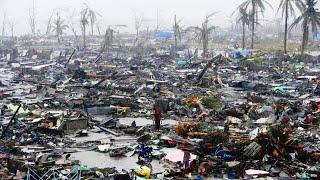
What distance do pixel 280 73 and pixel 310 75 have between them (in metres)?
2.18

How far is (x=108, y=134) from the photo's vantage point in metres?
16.6

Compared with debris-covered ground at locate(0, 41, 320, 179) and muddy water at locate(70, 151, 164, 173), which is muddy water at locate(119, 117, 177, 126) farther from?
muddy water at locate(70, 151, 164, 173)

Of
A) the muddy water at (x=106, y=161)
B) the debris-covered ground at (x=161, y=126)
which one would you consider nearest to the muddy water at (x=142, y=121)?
the debris-covered ground at (x=161, y=126)

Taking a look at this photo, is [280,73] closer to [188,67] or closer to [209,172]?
[188,67]

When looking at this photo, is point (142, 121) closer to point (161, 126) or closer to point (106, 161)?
point (161, 126)

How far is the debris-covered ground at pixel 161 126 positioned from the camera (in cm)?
1216

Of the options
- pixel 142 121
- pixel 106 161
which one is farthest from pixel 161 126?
pixel 106 161

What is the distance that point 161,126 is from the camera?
1719cm

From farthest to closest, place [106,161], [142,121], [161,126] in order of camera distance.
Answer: [142,121] → [161,126] → [106,161]

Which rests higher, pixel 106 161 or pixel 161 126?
pixel 161 126

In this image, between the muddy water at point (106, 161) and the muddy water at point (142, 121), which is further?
the muddy water at point (142, 121)

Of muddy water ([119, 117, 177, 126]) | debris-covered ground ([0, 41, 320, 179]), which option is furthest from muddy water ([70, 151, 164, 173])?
muddy water ([119, 117, 177, 126])

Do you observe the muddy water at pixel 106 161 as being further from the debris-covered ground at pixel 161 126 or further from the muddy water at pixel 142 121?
the muddy water at pixel 142 121

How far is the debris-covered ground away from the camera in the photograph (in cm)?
1216
